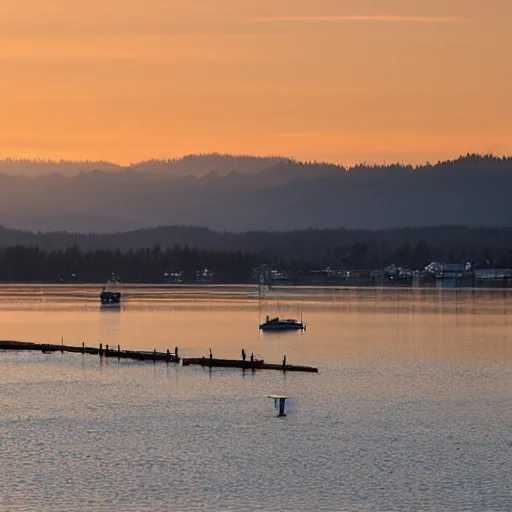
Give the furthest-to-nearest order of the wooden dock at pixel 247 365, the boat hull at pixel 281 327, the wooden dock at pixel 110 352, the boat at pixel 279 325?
the boat at pixel 279 325
the boat hull at pixel 281 327
the wooden dock at pixel 110 352
the wooden dock at pixel 247 365

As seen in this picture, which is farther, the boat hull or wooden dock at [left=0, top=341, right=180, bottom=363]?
the boat hull

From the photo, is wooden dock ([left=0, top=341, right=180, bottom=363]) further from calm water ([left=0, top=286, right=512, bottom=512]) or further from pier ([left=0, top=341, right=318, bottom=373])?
calm water ([left=0, top=286, right=512, bottom=512])

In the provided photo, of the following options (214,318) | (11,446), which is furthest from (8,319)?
(11,446)

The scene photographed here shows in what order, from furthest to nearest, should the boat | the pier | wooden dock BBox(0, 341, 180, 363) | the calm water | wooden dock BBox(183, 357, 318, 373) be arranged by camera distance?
the boat, wooden dock BBox(0, 341, 180, 363), the pier, wooden dock BBox(183, 357, 318, 373), the calm water

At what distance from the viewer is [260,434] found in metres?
60.6

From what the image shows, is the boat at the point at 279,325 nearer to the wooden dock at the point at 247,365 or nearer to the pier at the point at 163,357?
the pier at the point at 163,357

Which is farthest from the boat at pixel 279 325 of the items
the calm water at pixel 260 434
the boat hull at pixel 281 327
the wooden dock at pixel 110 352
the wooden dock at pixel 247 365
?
the wooden dock at pixel 247 365

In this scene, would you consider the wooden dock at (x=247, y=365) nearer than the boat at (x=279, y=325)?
Yes

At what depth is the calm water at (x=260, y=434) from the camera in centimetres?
4691

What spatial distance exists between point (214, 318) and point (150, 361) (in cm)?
8029

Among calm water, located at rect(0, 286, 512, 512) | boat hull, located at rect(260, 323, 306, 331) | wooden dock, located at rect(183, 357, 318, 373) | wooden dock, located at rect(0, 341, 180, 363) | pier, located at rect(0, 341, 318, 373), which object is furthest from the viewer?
boat hull, located at rect(260, 323, 306, 331)

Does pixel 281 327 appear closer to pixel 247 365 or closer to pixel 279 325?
pixel 279 325

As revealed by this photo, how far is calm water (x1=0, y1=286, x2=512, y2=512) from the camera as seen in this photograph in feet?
154

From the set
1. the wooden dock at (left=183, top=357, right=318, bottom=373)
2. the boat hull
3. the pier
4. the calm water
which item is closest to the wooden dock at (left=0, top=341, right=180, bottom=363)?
the pier
